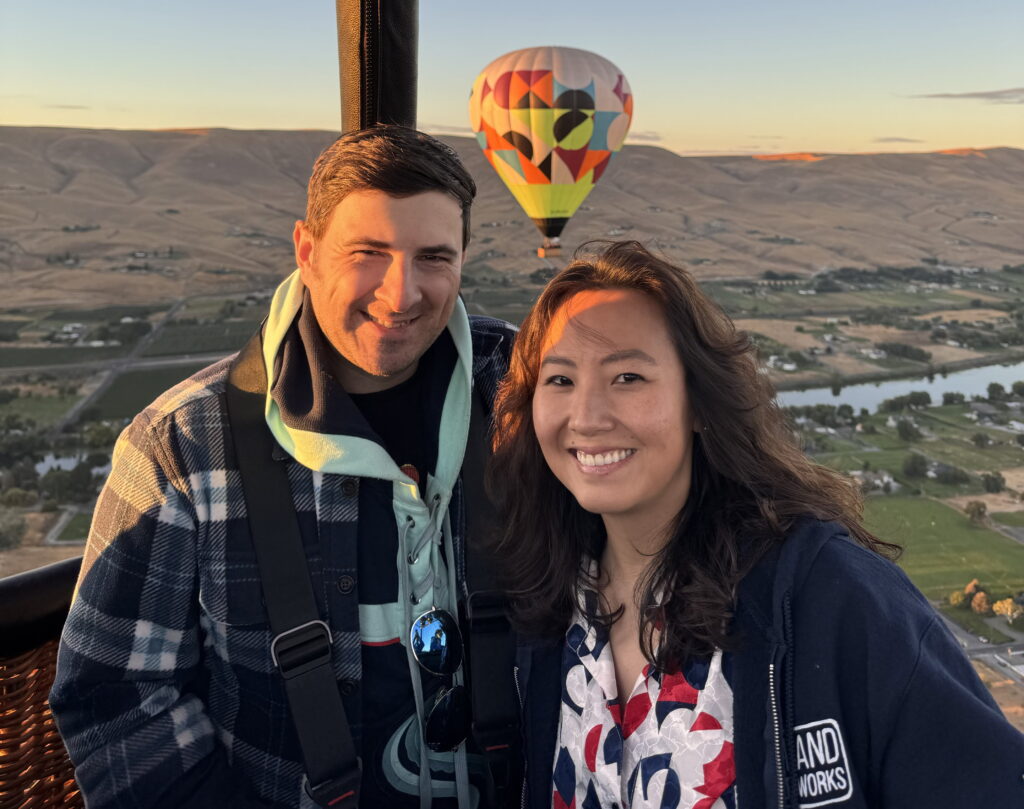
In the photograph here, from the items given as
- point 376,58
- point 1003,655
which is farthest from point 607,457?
point 1003,655

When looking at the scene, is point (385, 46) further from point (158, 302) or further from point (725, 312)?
point (158, 302)

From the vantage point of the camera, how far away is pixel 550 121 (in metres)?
13.4

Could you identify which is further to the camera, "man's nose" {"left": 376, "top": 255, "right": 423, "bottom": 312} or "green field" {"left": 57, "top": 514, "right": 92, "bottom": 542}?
"green field" {"left": 57, "top": 514, "right": 92, "bottom": 542}

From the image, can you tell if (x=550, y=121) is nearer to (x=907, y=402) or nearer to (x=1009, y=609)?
(x=1009, y=609)

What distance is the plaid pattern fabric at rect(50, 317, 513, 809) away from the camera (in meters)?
1.33

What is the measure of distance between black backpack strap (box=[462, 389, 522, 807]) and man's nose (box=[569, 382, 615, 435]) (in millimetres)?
359

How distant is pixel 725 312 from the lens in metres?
1.39

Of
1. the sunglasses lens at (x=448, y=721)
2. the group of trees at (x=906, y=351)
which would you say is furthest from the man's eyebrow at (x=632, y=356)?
the group of trees at (x=906, y=351)

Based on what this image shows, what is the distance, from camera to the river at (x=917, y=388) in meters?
28.7

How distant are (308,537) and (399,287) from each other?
0.47m

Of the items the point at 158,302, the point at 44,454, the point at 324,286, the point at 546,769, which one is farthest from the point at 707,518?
the point at 158,302

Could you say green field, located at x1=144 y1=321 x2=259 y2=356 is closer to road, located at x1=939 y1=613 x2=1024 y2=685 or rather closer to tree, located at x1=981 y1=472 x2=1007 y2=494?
road, located at x1=939 y1=613 x2=1024 y2=685

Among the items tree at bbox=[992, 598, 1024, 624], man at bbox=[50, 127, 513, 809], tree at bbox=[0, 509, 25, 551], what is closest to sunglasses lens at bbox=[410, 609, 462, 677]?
man at bbox=[50, 127, 513, 809]

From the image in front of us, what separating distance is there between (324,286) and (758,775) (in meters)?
1.07
